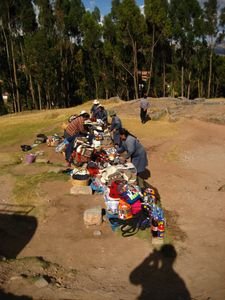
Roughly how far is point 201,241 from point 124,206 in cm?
185

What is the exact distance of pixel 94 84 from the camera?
155 ft

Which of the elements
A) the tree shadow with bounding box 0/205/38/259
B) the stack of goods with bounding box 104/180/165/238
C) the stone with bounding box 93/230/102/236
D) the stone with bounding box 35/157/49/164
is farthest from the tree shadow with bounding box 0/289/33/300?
the stone with bounding box 35/157/49/164

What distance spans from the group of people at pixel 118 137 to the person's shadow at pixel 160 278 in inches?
112

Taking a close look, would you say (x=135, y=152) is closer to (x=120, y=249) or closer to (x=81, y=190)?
(x=81, y=190)

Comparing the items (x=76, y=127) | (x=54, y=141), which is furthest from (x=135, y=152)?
(x=54, y=141)

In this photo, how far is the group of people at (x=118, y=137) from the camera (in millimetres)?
10867

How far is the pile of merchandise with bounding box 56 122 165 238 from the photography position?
879 cm

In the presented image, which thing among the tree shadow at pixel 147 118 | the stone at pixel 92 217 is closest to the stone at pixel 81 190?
the stone at pixel 92 217

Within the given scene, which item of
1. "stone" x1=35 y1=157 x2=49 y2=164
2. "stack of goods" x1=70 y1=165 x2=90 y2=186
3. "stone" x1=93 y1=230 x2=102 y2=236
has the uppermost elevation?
"stack of goods" x1=70 y1=165 x2=90 y2=186

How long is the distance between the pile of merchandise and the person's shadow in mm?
640

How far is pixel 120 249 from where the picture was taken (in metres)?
8.27

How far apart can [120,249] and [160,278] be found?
4.47ft

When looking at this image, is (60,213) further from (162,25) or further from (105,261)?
(162,25)

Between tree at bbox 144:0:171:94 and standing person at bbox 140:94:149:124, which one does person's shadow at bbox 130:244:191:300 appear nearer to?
standing person at bbox 140:94:149:124
